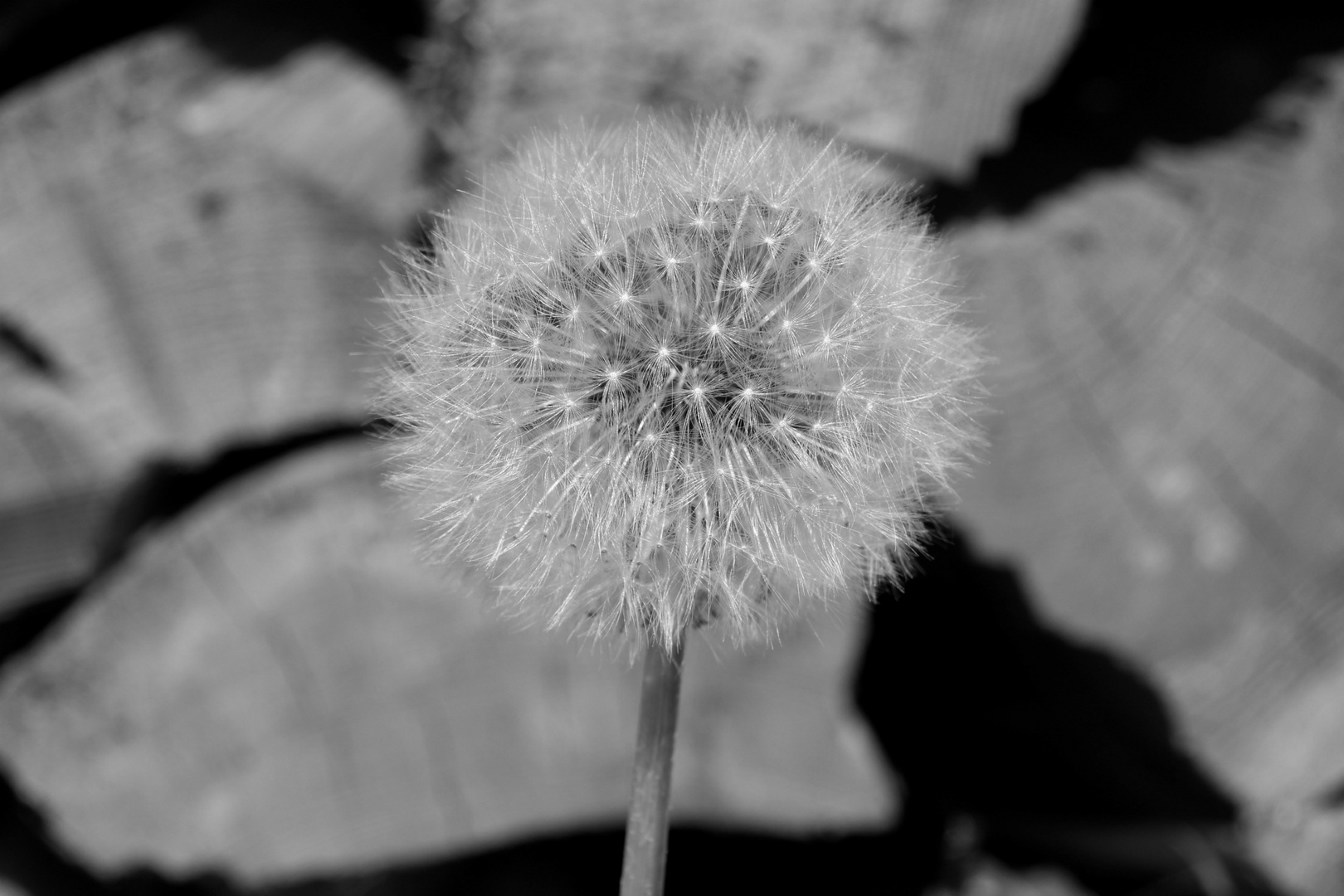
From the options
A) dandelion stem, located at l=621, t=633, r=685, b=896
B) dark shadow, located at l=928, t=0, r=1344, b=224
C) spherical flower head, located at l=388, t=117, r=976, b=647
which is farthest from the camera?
dark shadow, located at l=928, t=0, r=1344, b=224

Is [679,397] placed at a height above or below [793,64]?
below

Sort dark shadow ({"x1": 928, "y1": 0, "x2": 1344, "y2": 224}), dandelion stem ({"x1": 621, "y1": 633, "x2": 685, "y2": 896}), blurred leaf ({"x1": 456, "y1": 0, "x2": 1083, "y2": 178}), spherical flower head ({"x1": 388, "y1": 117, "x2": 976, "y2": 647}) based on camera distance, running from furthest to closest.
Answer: dark shadow ({"x1": 928, "y1": 0, "x2": 1344, "y2": 224}) < blurred leaf ({"x1": 456, "y1": 0, "x2": 1083, "y2": 178}) < spherical flower head ({"x1": 388, "y1": 117, "x2": 976, "y2": 647}) < dandelion stem ({"x1": 621, "y1": 633, "x2": 685, "y2": 896})

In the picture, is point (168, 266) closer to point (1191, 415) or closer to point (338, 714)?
point (338, 714)

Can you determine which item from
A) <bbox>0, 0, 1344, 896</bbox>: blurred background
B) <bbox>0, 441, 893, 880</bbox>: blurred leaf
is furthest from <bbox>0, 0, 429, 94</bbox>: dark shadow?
<bbox>0, 441, 893, 880</bbox>: blurred leaf

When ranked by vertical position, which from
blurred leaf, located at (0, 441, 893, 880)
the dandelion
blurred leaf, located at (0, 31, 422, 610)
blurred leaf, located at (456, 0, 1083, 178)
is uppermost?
blurred leaf, located at (456, 0, 1083, 178)

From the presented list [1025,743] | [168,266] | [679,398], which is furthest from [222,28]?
[1025,743]

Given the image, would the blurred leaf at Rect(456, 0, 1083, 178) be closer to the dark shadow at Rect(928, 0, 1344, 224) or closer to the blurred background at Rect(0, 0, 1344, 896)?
the blurred background at Rect(0, 0, 1344, 896)

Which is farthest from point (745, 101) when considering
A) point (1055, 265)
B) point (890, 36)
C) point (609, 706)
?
point (609, 706)
